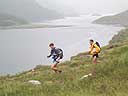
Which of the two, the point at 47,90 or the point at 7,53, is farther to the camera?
the point at 7,53

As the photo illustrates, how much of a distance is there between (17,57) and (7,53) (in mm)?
12824

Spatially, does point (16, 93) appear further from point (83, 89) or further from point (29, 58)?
point (29, 58)

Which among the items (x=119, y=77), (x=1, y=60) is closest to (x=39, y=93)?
(x=119, y=77)

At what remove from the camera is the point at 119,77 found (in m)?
19.4

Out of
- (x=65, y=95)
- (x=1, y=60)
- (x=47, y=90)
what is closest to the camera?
(x=65, y=95)

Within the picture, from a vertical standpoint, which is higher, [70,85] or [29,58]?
[70,85]

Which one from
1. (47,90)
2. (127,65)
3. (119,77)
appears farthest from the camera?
(127,65)

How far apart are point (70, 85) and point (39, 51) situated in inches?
4448

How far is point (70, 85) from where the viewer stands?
702 inches

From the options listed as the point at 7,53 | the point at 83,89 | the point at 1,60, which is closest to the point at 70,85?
the point at 83,89

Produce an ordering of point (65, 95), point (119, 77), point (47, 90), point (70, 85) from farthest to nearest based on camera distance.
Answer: point (119, 77) → point (70, 85) → point (47, 90) → point (65, 95)

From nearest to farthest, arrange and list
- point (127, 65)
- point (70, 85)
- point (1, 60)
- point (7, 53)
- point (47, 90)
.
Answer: point (47, 90), point (70, 85), point (127, 65), point (1, 60), point (7, 53)

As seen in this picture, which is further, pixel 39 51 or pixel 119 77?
pixel 39 51

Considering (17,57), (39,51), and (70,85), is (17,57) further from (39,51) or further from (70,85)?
(70,85)
